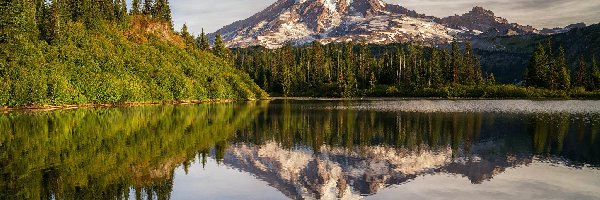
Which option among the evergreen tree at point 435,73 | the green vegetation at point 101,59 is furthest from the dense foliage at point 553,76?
the green vegetation at point 101,59

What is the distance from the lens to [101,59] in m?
125

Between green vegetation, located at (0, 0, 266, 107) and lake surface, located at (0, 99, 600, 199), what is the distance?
153 ft

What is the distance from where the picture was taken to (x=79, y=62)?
117562 millimetres

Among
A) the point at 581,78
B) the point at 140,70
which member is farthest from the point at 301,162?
the point at 581,78

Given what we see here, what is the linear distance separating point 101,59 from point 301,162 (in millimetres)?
104040

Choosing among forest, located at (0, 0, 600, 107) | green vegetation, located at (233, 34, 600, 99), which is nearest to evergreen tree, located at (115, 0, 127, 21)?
forest, located at (0, 0, 600, 107)

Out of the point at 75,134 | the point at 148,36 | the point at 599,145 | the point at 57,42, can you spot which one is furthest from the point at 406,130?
the point at 148,36

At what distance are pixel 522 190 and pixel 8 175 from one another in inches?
1125

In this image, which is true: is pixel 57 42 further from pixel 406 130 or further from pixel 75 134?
pixel 406 130

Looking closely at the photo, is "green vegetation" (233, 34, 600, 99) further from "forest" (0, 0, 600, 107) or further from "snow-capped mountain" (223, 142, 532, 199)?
"snow-capped mountain" (223, 142, 532, 199)

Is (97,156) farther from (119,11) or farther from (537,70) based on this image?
(537,70)

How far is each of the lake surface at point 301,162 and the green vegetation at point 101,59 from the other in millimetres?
46696

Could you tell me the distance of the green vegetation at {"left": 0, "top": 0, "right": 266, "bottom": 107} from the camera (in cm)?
10056

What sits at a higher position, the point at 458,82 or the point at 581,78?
the point at 581,78
